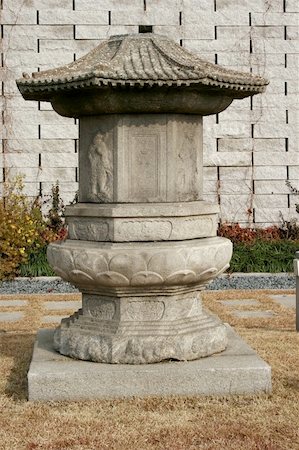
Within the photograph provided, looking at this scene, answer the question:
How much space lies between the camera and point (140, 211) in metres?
5.88

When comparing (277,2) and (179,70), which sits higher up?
(277,2)

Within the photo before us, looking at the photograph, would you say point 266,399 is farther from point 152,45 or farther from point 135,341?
point 152,45

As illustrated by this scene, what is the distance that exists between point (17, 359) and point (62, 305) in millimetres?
2907

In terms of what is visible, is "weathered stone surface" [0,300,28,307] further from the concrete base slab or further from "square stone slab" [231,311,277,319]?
the concrete base slab

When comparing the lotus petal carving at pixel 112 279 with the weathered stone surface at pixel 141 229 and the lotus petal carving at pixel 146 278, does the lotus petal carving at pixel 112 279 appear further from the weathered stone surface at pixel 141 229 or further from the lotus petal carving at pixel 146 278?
the weathered stone surface at pixel 141 229

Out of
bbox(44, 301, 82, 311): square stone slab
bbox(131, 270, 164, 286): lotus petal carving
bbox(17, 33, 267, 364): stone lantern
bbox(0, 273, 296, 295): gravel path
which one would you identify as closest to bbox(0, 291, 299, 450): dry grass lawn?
bbox(17, 33, 267, 364): stone lantern

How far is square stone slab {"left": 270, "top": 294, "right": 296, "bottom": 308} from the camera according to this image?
31.2 ft

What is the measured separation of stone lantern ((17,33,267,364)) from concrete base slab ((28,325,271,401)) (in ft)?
0.70

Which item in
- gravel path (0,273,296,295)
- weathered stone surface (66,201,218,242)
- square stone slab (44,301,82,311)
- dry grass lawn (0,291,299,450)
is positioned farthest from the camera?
gravel path (0,273,296,295)

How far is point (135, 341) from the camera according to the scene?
19.2 ft

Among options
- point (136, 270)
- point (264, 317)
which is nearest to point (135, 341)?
point (136, 270)

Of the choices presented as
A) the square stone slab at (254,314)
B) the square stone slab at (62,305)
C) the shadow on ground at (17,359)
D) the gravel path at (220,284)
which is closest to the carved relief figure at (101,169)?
the shadow on ground at (17,359)

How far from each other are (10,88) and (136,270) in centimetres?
720

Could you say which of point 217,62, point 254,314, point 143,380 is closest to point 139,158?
point 143,380
